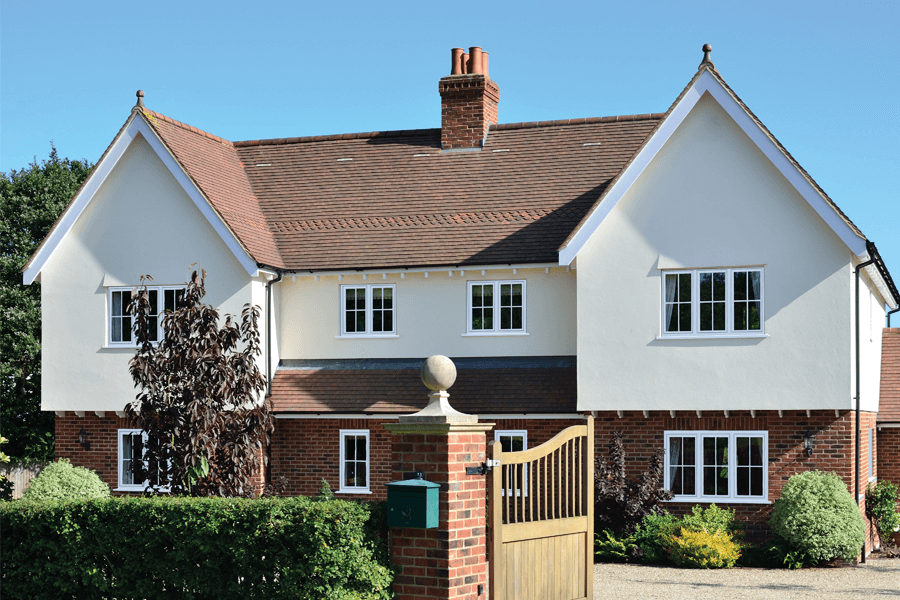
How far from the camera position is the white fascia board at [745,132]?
61.5 ft

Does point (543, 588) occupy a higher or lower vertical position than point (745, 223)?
lower

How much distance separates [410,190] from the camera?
79.4ft

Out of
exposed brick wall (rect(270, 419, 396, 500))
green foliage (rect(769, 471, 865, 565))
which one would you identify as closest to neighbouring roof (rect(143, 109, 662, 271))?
exposed brick wall (rect(270, 419, 396, 500))

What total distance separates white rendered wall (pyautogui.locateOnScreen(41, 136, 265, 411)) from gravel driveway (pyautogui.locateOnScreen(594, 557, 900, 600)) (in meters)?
10.00

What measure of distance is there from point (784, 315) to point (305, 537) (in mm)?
12023

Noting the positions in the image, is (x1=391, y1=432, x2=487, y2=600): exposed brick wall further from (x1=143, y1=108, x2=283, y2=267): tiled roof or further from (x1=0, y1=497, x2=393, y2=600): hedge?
(x1=143, y1=108, x2=283, y2=267): tiled roof

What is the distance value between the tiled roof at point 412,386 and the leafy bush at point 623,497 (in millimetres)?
1588

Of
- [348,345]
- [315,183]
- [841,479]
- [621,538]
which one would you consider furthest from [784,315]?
[315,183]

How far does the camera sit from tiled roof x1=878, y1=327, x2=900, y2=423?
22.4 metres

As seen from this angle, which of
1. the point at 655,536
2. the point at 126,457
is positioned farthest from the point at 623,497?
the point at 126,457

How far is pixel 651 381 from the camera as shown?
19750 mm

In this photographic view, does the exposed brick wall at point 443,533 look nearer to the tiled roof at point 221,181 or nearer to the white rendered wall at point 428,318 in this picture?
the white rendered wall at point 428,318

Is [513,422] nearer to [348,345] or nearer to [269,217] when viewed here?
[348,345]

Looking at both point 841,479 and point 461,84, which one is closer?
point 841,479
